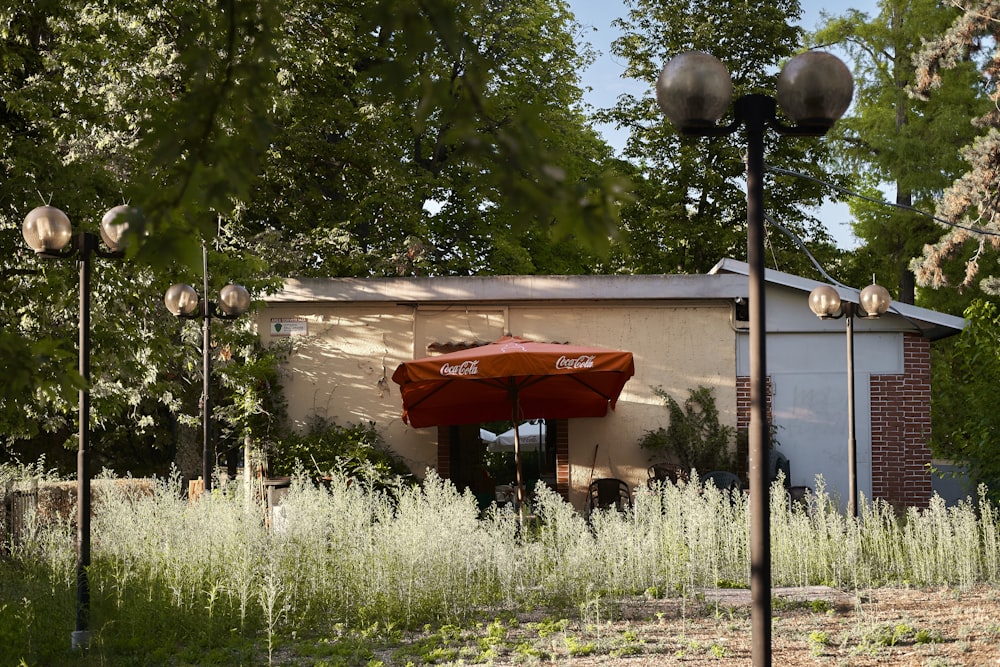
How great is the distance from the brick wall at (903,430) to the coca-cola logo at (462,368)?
616cm

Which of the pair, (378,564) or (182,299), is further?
(182,299)

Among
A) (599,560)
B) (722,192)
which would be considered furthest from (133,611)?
(722,192)

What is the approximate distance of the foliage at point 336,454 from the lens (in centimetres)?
1278

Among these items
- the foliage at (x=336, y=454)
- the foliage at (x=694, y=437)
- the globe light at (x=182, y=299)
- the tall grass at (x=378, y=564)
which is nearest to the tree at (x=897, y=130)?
the foliage at (x=694, y=437)

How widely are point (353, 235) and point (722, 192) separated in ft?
30.7

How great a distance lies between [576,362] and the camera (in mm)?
10695

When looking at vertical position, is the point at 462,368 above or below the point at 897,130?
below

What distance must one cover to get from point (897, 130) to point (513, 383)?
1795cm

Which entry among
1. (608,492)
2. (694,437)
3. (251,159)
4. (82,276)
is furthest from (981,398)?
(251,159)

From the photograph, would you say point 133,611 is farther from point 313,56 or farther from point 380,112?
point 380,112

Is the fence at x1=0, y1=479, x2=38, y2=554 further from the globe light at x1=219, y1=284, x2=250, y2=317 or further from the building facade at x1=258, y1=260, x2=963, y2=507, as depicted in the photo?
the building facade at x1=258, y1=260, x2=963, y2=507

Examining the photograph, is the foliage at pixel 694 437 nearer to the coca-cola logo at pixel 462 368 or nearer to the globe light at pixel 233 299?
the coca-cola logo at pixel 462 368

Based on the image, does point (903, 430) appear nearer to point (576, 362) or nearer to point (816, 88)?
point (576, 362)

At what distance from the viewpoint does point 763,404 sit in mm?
4816
